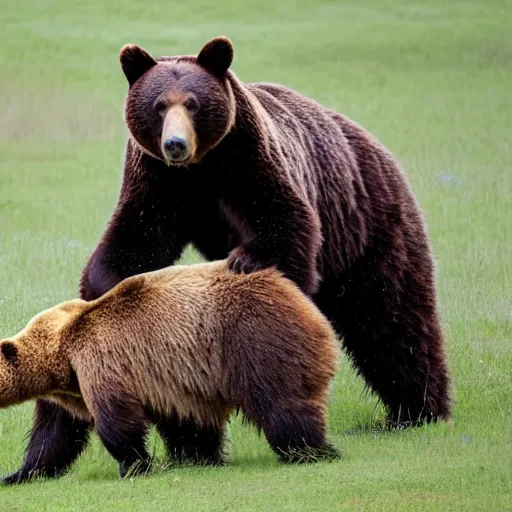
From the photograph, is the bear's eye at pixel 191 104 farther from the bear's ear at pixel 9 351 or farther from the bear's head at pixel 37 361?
the bear's ear at pixel 9 351

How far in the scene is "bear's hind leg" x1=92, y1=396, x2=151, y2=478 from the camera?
25.0 feet

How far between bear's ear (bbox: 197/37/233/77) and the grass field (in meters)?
2.40

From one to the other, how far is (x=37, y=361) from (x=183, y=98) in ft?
5.81

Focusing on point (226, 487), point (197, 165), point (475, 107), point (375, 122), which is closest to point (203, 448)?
point (226, 487)

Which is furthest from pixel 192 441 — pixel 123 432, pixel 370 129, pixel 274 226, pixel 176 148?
pixel 370 129

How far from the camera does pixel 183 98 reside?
8031mm

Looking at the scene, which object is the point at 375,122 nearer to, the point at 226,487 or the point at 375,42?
the point at 375,42

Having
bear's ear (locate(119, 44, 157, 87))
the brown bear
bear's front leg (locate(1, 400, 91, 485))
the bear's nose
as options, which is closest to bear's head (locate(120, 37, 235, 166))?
→ bear's ear (locate(119, 44, 157, 87))

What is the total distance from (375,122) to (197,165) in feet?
58.9

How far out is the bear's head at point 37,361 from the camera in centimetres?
786

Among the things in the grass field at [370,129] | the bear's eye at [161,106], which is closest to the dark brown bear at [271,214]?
the bear's eye at [161,106]

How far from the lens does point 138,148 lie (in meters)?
8.38

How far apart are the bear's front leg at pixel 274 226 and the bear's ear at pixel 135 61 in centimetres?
92

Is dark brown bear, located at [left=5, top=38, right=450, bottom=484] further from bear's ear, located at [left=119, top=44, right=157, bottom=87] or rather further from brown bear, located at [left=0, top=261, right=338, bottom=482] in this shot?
brown bear, located at [left=0, top=261, right=338, bottom=482]
